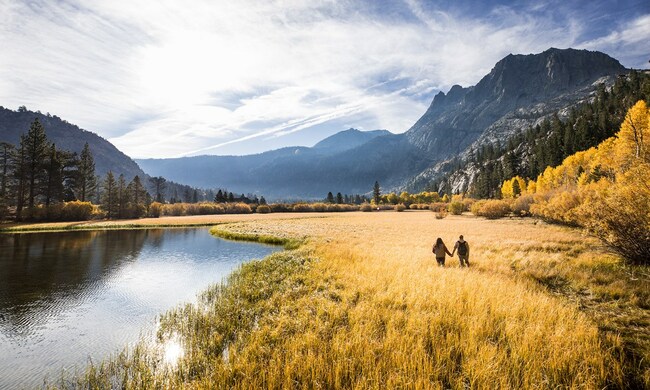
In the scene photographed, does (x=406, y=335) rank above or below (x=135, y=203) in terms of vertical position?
below

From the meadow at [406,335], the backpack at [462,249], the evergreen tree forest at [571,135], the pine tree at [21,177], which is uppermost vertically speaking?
the evergreen tree forest at [571,135]

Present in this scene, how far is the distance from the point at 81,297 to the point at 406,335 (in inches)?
679

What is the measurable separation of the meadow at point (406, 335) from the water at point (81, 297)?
1699 millimetres

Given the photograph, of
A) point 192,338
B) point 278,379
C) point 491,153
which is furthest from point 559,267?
point 491,153

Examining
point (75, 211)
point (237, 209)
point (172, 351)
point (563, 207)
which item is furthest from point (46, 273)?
point (237, 209)

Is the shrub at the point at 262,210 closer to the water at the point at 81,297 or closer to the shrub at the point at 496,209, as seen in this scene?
the shrub at the point at 496,209

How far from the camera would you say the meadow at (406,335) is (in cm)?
625

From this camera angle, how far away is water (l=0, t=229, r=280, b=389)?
362 inches

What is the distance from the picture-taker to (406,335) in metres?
7.71

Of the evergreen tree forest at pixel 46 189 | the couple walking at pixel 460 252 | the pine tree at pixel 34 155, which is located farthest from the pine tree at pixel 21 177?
the couple walking at pixel 460 252

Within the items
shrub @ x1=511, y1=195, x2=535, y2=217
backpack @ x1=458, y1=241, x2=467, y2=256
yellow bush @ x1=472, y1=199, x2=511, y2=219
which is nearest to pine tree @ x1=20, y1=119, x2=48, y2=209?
backpack @ x1=458, y1=241, x2=467, y2=256

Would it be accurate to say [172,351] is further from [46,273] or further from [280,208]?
[280,208]

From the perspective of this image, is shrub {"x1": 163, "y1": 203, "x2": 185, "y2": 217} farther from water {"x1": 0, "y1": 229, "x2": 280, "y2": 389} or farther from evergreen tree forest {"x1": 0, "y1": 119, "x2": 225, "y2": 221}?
water {"x1": 0, "y1": 229, "x2": 280, "y2": 389}

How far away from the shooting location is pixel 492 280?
44.8 ft
